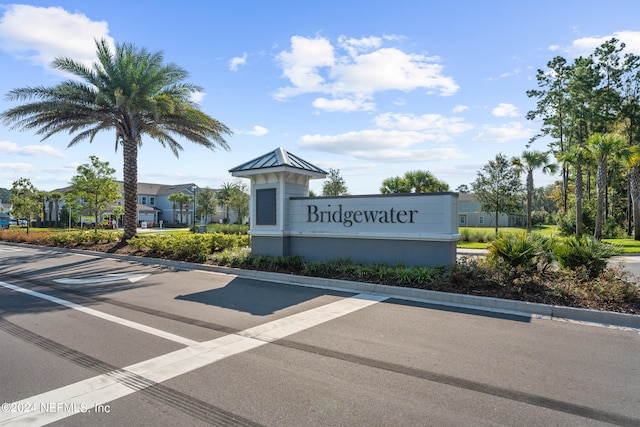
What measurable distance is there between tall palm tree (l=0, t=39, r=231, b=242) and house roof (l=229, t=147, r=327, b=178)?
6635 millimetres

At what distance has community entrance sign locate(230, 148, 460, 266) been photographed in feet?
33.6

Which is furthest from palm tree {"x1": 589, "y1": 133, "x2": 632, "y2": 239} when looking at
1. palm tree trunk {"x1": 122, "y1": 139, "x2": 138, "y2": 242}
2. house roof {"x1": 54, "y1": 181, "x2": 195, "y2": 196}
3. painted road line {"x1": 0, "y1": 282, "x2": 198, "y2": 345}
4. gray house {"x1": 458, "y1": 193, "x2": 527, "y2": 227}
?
house roof {"x1": 54, "y1": 181, "x2": 195, "y2": 196}

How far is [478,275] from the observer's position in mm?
8844

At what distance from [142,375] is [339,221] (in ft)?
26.4

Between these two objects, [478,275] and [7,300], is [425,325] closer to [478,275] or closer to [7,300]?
[478,275]

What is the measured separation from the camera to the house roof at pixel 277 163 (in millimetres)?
12477

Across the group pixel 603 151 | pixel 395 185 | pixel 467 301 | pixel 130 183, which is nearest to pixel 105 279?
pixel 467 301

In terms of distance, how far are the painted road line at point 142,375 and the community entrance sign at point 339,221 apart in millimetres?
4483

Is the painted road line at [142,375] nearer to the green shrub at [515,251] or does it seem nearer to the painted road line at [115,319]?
the painted road line at [115,319]

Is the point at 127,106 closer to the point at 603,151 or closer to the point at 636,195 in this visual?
the point at 603,151

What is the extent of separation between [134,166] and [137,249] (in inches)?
183

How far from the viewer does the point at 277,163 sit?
40.7 ft

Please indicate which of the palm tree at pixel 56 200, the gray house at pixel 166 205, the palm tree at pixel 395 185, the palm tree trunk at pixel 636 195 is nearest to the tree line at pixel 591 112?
the palm tree trunk at pixel 636 195

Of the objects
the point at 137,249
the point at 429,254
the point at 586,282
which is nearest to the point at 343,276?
the point at 429,254
